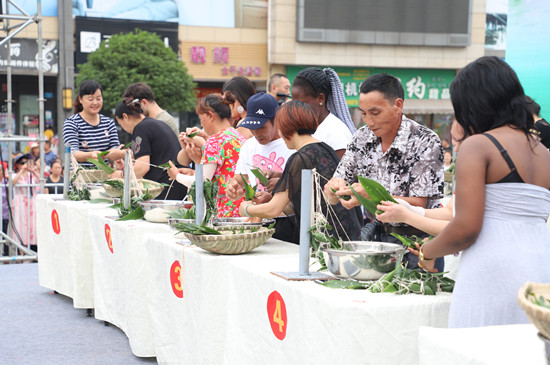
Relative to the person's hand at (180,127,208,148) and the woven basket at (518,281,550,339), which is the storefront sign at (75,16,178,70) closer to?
the person's hand at (180,127,208,148)

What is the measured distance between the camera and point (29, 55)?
1703 cm

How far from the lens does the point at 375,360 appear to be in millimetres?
1963

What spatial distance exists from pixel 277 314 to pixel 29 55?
16.1 meters

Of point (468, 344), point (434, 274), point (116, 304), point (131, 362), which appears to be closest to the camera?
point (468, 344)

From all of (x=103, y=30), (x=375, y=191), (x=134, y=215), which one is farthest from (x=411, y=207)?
(x=103, y=30)

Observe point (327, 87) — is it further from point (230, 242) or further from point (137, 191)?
point (137, 191)

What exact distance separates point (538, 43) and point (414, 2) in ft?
48.8

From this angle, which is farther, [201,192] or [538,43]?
[538,43]

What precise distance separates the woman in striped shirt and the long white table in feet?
3.19

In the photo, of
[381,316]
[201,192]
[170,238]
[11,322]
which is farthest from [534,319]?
[11,322]

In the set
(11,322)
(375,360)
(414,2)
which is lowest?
(11,322)

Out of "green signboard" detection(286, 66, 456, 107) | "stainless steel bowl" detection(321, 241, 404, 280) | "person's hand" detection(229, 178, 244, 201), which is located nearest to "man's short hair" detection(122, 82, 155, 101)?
"person's hand" detection(229, 178, 244, 201)

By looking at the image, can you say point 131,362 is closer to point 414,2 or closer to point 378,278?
point 378,278

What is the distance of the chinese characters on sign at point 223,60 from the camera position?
18766mm
